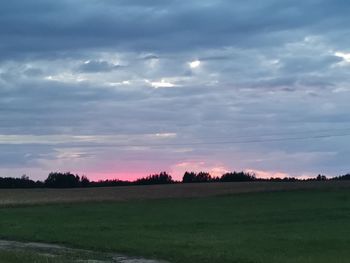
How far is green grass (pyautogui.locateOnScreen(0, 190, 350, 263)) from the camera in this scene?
25.8m

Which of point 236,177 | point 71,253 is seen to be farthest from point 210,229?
point 236,177

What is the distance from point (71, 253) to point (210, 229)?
38.6 feet

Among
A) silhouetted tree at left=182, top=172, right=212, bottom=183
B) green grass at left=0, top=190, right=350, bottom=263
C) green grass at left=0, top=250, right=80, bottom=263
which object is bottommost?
green grass at left=0, top=250, right=80, bottom=263

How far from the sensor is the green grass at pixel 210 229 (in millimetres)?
25781

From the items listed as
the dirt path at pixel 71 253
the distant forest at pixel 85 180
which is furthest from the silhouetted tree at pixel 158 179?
the dirt path at pixel 71 253

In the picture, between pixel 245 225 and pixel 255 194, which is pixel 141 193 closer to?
pixel 255 194

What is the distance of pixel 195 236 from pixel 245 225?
8129mm

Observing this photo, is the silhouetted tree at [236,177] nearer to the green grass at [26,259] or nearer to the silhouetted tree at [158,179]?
the silhouetted tree at [158,179]

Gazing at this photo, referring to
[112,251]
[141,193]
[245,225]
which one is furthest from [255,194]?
[112,251]

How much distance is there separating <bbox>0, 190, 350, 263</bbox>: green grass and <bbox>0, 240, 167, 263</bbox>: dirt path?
2.84 ft

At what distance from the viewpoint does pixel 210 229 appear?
3753 cm

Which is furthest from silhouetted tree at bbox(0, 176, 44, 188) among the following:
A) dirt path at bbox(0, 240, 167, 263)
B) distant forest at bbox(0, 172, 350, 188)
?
dirt path at bbox(0, 240, 167, 263)

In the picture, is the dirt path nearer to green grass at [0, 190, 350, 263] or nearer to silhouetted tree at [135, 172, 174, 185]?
green grass at [0, 190, 350, 263]

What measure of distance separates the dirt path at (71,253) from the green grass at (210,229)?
86 cm
